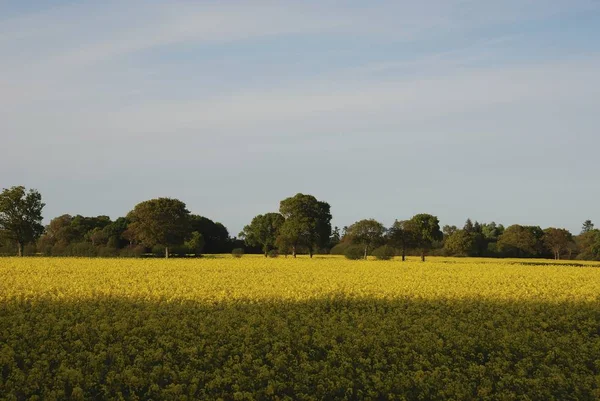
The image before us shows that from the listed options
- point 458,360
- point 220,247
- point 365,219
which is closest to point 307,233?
point 365,219

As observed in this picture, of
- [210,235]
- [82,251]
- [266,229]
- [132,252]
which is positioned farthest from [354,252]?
[210,235]

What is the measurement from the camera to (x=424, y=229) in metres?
80.4

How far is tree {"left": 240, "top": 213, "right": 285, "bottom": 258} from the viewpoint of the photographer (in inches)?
3748

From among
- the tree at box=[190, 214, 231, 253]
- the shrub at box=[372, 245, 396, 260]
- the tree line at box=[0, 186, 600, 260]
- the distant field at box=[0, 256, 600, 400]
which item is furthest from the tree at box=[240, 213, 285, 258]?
the distant field at box=[0, 256, 600, 400]

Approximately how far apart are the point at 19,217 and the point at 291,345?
6884 cm

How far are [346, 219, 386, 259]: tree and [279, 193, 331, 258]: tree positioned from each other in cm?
642

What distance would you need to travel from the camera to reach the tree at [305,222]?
83.1 metres

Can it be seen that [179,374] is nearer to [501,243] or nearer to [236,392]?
[236,392]

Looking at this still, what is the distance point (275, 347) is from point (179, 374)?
10.1 feet

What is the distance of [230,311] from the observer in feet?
69.9

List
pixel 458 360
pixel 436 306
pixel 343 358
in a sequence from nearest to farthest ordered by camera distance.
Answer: pixel 343 358 → pixel 458 360 → pixel 436 306

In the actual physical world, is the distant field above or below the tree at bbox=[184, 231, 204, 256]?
below

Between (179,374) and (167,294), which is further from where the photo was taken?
(167,294)

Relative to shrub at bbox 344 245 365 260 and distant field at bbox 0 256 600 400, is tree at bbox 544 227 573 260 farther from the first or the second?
distant field at bbox 0 256 600 400
